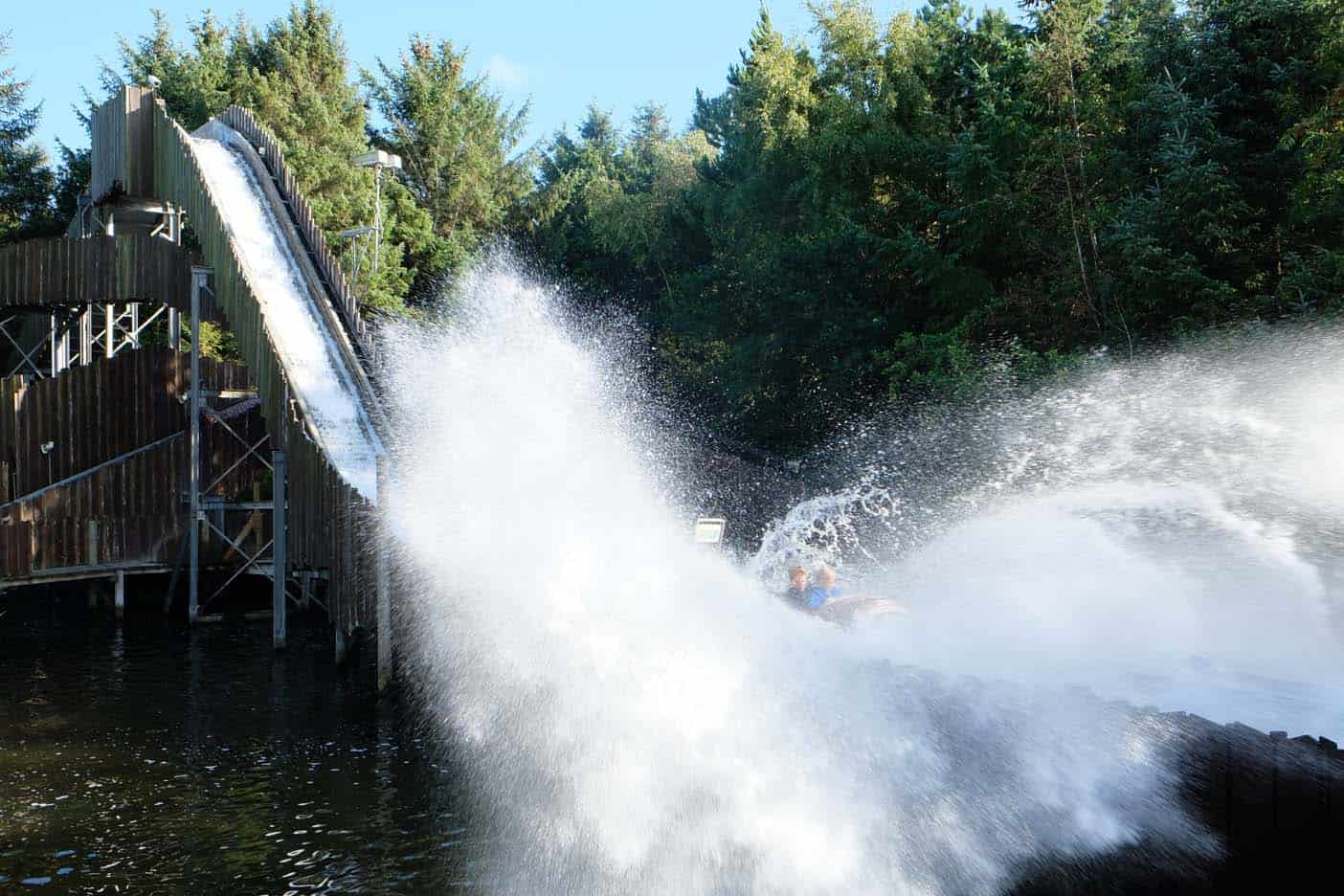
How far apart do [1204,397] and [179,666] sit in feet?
58.2

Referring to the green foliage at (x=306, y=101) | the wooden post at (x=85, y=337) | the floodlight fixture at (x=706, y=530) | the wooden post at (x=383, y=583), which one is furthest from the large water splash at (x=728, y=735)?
the green foliage at (x=306, y=101)

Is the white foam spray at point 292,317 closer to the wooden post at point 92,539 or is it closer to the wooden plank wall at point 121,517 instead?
the wooden plank wall at point 121,517

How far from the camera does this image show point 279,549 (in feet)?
62.6

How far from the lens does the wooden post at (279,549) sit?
18.8 metres

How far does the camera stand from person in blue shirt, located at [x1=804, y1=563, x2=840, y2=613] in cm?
1308

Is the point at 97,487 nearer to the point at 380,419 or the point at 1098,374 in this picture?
the point at 380,419

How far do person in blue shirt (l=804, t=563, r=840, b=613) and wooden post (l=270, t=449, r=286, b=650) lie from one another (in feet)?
30.9

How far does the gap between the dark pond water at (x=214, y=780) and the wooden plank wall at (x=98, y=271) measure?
730 centimetres

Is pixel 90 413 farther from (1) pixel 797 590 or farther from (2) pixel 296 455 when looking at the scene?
(1) pixel 797 590

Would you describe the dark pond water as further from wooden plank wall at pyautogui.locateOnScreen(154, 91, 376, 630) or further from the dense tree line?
the dense tree line

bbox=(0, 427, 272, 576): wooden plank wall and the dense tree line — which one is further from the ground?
the dense tree line

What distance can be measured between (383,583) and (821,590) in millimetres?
5814

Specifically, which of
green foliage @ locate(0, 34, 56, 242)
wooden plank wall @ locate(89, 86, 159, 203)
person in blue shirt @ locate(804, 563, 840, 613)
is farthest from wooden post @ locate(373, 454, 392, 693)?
green foliage @ locate(0, 34, 56, 242)

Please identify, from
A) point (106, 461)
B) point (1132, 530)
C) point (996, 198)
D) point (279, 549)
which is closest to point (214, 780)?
point (279, 549)
